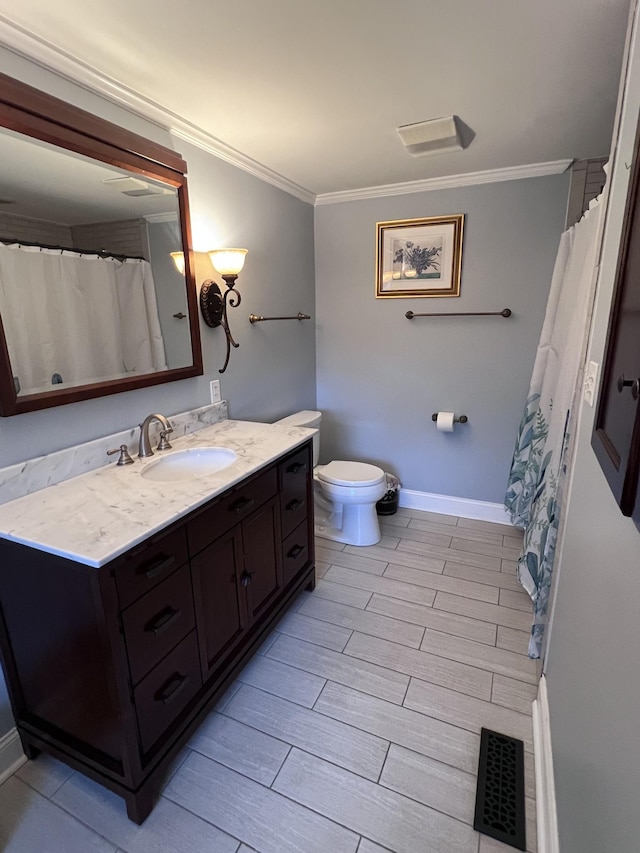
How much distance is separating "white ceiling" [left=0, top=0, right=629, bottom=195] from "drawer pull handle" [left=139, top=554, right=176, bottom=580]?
1519mm

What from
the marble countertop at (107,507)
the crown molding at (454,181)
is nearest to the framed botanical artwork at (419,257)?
the crown molding at (454,181)

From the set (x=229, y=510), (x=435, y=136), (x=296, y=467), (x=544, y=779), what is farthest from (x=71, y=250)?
(x=544, y=779)

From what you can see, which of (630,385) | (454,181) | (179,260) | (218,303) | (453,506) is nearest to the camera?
(630,385)

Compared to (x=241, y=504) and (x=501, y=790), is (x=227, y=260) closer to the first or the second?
(x=241, y=504)

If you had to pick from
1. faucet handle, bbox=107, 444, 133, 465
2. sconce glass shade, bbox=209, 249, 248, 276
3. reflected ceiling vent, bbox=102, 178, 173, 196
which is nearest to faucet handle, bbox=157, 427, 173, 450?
faucet handle, bbox=107, 444, 133, 465

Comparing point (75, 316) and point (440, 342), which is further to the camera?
point (440, 342)

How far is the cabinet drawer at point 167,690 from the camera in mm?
1241

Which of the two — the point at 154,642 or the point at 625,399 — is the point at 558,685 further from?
the point at 154,642

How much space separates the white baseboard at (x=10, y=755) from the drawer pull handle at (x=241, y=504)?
100cm

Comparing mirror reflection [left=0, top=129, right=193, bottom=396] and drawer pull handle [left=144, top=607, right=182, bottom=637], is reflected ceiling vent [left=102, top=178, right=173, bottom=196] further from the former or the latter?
drawer pull handle [left=144, top=607, right=182, bottom=637]

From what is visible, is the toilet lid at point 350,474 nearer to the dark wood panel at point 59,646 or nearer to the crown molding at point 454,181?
the dark wood panel at point 59,646

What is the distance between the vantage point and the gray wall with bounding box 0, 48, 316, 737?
4.74 ft

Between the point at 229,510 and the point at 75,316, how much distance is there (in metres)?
0.88

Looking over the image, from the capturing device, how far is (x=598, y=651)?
89cm
